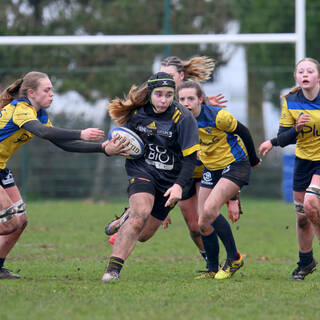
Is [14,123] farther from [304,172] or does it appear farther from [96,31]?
[96,31]

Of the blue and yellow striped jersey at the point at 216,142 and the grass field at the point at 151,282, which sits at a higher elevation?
the blue and yellow striped jersey at the point at 216,142

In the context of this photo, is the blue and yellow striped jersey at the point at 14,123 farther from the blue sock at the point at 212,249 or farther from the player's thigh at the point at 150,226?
the blue sock at the point at 212,249

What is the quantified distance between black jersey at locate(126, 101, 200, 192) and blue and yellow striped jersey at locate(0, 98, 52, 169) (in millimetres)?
908

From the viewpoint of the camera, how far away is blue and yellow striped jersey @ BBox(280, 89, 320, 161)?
6.38m

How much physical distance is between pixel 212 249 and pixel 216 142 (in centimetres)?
105

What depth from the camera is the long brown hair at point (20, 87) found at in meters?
6.29

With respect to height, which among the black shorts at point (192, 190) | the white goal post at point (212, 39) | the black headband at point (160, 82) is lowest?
the black shorts at point (192, 190)

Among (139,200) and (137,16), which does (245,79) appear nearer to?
(137,16)

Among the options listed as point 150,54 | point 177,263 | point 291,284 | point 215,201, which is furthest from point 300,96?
point 150,54

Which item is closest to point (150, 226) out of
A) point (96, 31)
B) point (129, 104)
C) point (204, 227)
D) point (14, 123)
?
point (204, 227)

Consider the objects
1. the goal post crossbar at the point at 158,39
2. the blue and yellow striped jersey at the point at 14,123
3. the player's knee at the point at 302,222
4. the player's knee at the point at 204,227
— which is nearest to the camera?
the blue and yellow striped jersey at the point at 14,123

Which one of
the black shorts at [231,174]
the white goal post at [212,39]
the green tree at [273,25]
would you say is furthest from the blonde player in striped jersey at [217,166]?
the green tree at [273,25]

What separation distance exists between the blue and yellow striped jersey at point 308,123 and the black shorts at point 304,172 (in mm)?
48

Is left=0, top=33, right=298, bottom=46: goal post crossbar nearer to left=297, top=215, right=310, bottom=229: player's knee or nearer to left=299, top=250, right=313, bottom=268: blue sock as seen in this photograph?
left=297, top=215, right=310, bottom=229: player's knee
